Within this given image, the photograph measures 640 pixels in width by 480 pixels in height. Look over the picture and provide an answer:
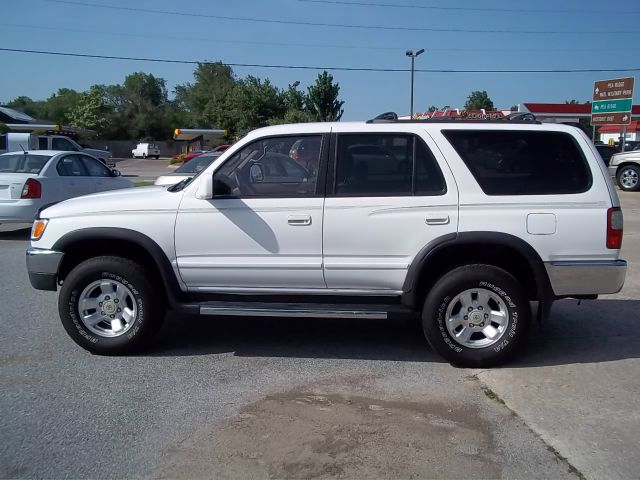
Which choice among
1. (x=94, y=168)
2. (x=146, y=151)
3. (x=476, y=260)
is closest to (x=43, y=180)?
(x=94, y=168)

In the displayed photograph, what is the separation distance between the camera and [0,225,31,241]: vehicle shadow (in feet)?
37.4

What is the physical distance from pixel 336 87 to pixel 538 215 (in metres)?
33.6

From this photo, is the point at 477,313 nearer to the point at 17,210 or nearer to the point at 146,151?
the point at 17,210

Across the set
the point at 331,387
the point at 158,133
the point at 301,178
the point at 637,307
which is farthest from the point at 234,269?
the point at 158,133

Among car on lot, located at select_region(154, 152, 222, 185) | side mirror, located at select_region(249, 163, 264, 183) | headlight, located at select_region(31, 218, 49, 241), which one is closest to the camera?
side mirror, located at select_region(249, 163, 264, 183)

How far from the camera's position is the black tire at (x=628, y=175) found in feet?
65.7

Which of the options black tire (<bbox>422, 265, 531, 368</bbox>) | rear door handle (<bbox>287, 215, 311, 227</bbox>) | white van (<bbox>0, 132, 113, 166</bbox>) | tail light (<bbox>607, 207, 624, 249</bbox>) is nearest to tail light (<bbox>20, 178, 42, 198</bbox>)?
rear door handle (<bbox>287, 215, 311, 227</bbox>)

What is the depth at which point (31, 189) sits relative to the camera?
1037cm

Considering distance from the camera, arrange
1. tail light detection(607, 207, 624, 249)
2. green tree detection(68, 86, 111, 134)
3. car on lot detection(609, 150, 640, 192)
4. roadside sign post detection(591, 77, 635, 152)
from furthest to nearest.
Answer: green tree detection(68, 86, 111, 134) < roadside sign post detection(591, 77, 635, 152) < car on lot detection(609, 150, 640, 192) < tail light detection(607, 207, 624, 249)

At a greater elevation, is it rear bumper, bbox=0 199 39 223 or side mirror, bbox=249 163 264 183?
side mirror, bbox=249 163 264 183

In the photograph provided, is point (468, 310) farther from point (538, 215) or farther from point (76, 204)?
point (76, 204)

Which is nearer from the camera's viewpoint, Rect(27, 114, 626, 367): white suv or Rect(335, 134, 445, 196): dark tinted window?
Rect(27, 114, 626, 367): white suv

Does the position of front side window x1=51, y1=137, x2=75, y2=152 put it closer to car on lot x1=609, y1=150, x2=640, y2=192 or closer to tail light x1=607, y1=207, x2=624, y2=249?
car on lot x1=609, y1=150, x2=640, y2=192

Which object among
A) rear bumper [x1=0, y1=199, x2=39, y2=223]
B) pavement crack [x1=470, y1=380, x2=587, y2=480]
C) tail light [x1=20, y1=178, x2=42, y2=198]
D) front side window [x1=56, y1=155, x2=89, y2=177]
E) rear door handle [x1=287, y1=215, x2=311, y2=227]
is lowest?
pavement crack [x1=470, y1=380, x2=587, y2=480]
